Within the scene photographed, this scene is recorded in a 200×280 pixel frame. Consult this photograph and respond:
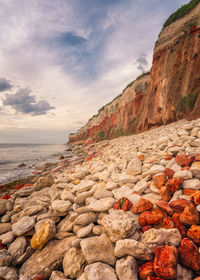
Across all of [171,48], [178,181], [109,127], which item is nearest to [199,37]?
[171,48]

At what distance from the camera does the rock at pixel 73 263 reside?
5.30ft

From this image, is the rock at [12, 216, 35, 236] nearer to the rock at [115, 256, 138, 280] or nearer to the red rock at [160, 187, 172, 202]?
the rock at [115, 256, 138, 280]

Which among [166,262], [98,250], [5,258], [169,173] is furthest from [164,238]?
[5,258]

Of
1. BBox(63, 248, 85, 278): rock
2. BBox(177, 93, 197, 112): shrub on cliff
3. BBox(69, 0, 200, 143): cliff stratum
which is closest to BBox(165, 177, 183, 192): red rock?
BBox(63, 248, 85, 278): rock

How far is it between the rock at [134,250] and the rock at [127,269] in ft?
0.21

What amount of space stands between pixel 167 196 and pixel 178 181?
11.8 inches

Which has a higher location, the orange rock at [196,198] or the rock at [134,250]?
the orange rock at [196,198]

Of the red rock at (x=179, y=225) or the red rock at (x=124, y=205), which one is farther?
the red rock at (x=124, y=205)

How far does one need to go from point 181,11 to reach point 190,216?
18.5 meters

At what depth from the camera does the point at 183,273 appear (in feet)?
4.04

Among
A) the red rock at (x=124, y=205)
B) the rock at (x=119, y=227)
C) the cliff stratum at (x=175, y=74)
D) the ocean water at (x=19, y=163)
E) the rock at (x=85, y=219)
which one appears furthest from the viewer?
the cliff stratum at (x=175, y=74)

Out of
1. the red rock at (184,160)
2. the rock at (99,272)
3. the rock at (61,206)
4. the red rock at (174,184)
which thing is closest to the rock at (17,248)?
the rock at (61,206)

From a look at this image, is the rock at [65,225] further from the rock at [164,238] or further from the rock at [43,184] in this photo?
the rock at [43,184]

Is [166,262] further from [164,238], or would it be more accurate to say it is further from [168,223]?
[168,223]
